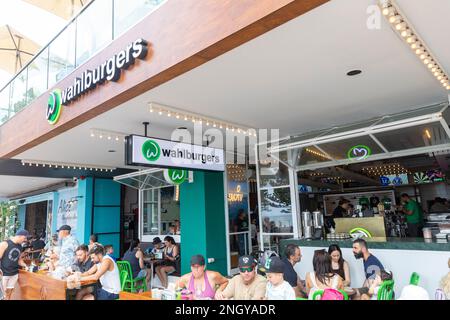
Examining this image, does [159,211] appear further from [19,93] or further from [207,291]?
[207,291]

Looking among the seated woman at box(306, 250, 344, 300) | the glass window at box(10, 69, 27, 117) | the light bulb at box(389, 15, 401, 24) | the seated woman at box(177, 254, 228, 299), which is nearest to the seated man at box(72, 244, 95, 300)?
the seated woman at box(177, 254, 228, 299)

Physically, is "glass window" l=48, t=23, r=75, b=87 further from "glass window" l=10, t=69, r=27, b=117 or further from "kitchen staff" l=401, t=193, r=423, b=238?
"kitchen staff" l=401, t=193, r=423, b=238

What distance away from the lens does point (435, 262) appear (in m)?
4.80

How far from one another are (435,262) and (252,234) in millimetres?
5481

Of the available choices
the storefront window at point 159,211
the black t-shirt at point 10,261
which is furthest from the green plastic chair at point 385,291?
the storefront window at point 159,211

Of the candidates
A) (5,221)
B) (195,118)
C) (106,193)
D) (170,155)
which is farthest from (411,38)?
(5,221)

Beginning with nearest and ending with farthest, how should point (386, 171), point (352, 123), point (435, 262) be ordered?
point (435, 262), point (352, 123), point (386, 171)

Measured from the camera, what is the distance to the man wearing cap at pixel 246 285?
146 inches

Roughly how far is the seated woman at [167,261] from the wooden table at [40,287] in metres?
2.79

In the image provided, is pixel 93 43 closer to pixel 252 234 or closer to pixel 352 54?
pixel 352 54

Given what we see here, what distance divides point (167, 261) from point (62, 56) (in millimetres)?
5158

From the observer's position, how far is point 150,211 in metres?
11.1
